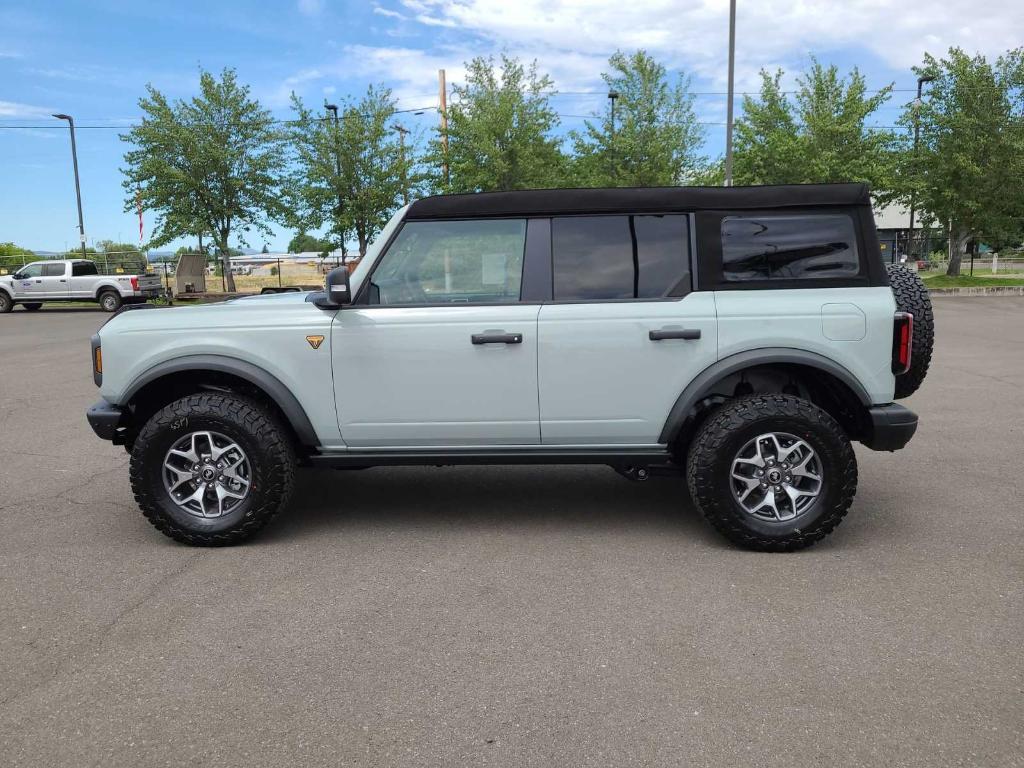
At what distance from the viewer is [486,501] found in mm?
5227

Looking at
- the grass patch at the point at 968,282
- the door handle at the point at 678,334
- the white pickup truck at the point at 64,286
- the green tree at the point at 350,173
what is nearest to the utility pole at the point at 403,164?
the green tree at the point at 350,173

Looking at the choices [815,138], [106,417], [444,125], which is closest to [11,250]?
[444,125]

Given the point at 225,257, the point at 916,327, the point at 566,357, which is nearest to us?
the point at 566,357

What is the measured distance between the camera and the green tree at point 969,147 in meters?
28.7

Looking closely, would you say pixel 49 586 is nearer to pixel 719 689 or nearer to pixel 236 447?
pixel 236 447

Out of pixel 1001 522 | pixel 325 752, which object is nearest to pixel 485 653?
pixel 325 752

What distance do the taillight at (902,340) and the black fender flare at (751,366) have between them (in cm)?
23

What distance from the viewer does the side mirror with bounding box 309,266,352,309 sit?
413 cm

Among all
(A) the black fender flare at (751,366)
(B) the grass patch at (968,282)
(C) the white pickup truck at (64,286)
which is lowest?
(B) the grass patch at (968,282)

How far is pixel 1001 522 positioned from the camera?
4590 millimetres

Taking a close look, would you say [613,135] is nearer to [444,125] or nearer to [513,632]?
[444,125]

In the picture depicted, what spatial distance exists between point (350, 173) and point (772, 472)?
28.9m

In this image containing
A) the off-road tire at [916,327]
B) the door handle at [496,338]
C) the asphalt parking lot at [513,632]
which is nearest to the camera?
the asphalt parking lot at [513,632]

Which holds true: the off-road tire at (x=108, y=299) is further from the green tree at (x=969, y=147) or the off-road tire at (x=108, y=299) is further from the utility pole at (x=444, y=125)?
the green tree at (x=969, y=147)
